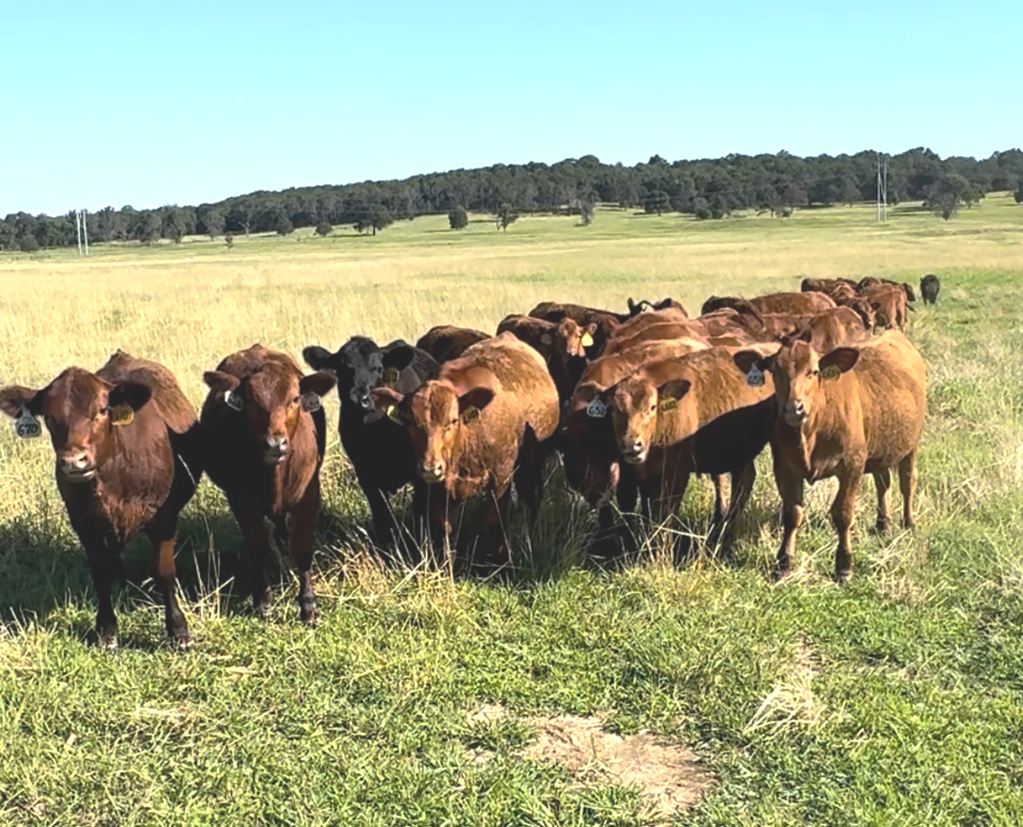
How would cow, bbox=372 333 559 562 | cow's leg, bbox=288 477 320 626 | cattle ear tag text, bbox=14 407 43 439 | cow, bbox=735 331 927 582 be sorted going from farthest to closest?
cow, bbox=735 331 927 582 < cow, bbox=372 333 559 562 < cow's leg, bbox=288 477 320 626 < cattle ear tag text, bbox=14 407 43 439

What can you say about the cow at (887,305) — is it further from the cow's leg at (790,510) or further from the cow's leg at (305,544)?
the cow's leg at (305,544)

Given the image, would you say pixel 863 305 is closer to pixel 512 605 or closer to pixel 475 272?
pixel 512 605

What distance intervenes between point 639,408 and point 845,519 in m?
1.61

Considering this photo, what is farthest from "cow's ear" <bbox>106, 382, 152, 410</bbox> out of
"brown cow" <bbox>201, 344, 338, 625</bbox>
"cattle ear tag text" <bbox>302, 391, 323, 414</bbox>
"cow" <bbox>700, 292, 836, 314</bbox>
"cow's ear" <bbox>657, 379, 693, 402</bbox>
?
"cow" <bbox>700, 292, 836, 314</bbox>

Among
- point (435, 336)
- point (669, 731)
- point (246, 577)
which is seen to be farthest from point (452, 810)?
point (435, 336)

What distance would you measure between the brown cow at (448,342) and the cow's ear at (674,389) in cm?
326

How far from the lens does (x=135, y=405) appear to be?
18.1 ft

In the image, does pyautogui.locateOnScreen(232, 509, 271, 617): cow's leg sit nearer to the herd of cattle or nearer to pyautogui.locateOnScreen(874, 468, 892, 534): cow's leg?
the herd of cattle

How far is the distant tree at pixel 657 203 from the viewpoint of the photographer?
115 meters

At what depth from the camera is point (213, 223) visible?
381 ft

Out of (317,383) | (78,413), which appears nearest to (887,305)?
(317,383)

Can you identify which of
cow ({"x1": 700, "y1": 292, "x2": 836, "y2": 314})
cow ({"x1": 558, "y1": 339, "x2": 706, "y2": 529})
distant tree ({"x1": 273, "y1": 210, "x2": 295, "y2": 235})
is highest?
distant tree ({"x1": 273, "y1": 210, "x2": 295, "y2": 235})

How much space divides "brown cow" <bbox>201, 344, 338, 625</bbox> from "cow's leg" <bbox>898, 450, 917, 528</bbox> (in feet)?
15.2

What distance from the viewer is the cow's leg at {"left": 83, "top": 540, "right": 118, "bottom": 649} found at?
18.7ft
